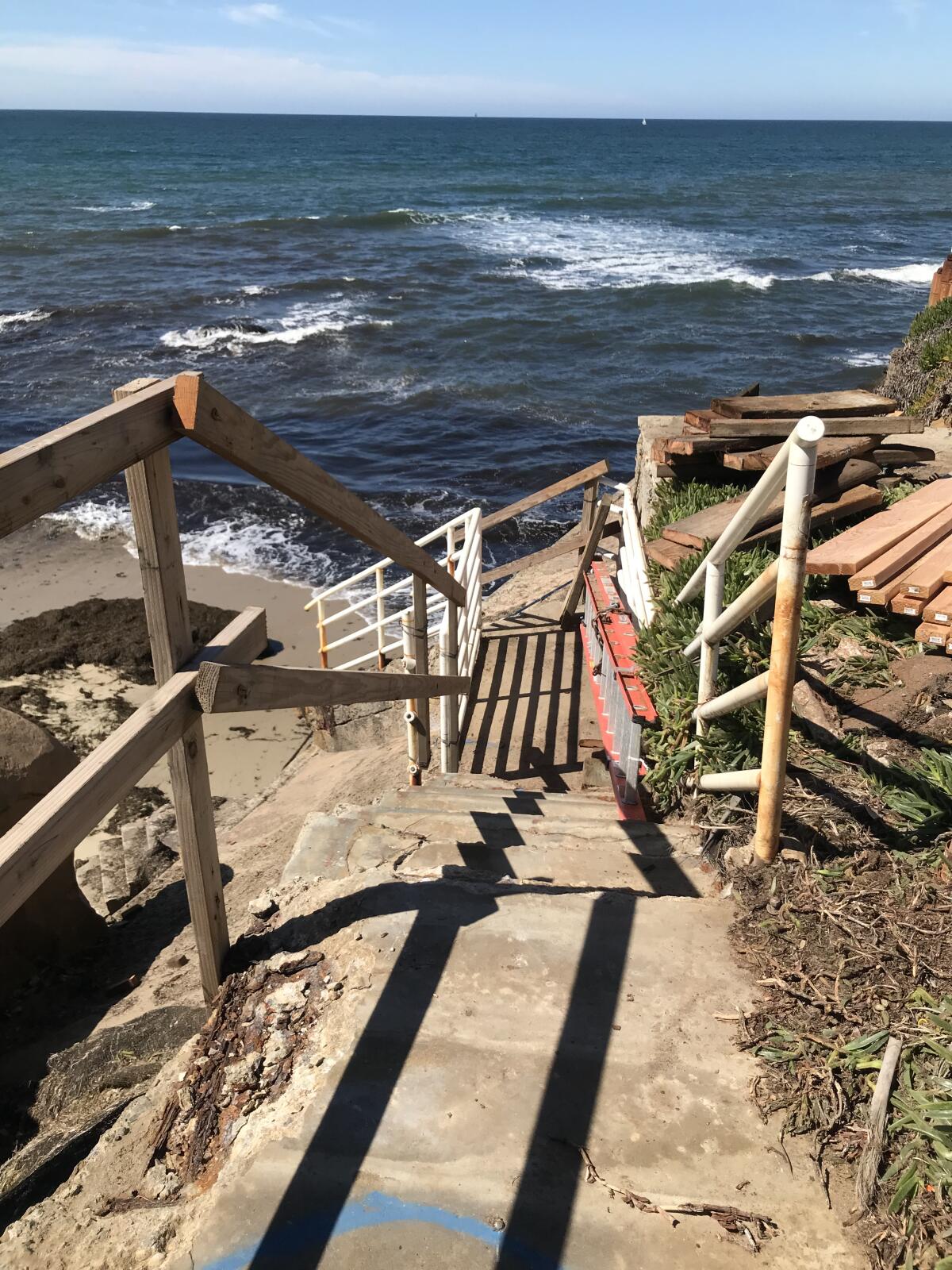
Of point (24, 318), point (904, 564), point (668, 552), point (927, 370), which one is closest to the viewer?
point (904, 564)

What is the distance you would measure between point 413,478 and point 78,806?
15155 millimetres

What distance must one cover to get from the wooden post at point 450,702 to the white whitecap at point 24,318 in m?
24.8

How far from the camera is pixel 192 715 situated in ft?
7.77

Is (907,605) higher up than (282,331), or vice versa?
(907,605)

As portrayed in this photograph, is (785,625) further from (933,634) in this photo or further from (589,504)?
(589,504)

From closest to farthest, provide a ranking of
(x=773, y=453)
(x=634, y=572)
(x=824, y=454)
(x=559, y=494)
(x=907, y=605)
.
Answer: (x=907, y=605) → (x=634, y=572) → (x=824, y=454) → (x=773, y=453) → (x=559, y=494)

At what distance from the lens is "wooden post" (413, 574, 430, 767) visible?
171 inches

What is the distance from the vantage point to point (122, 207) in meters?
49.0

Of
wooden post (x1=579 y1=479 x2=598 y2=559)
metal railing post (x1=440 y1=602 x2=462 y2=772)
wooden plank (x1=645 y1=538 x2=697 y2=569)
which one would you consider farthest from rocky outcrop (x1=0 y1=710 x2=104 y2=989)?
wooden post (x1=579 y1=479 x2=598 y2=559)

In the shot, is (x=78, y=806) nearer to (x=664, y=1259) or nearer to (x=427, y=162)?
(x=664, y=1259)

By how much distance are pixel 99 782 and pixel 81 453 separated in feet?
2.16

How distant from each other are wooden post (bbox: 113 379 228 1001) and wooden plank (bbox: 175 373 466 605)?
0.39ft

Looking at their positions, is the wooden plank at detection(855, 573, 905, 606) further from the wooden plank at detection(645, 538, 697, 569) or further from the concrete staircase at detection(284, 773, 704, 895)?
the concrete staircase at detection(284, 773, 704, 895)

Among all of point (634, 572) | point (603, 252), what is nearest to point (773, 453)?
point (634, 572)
